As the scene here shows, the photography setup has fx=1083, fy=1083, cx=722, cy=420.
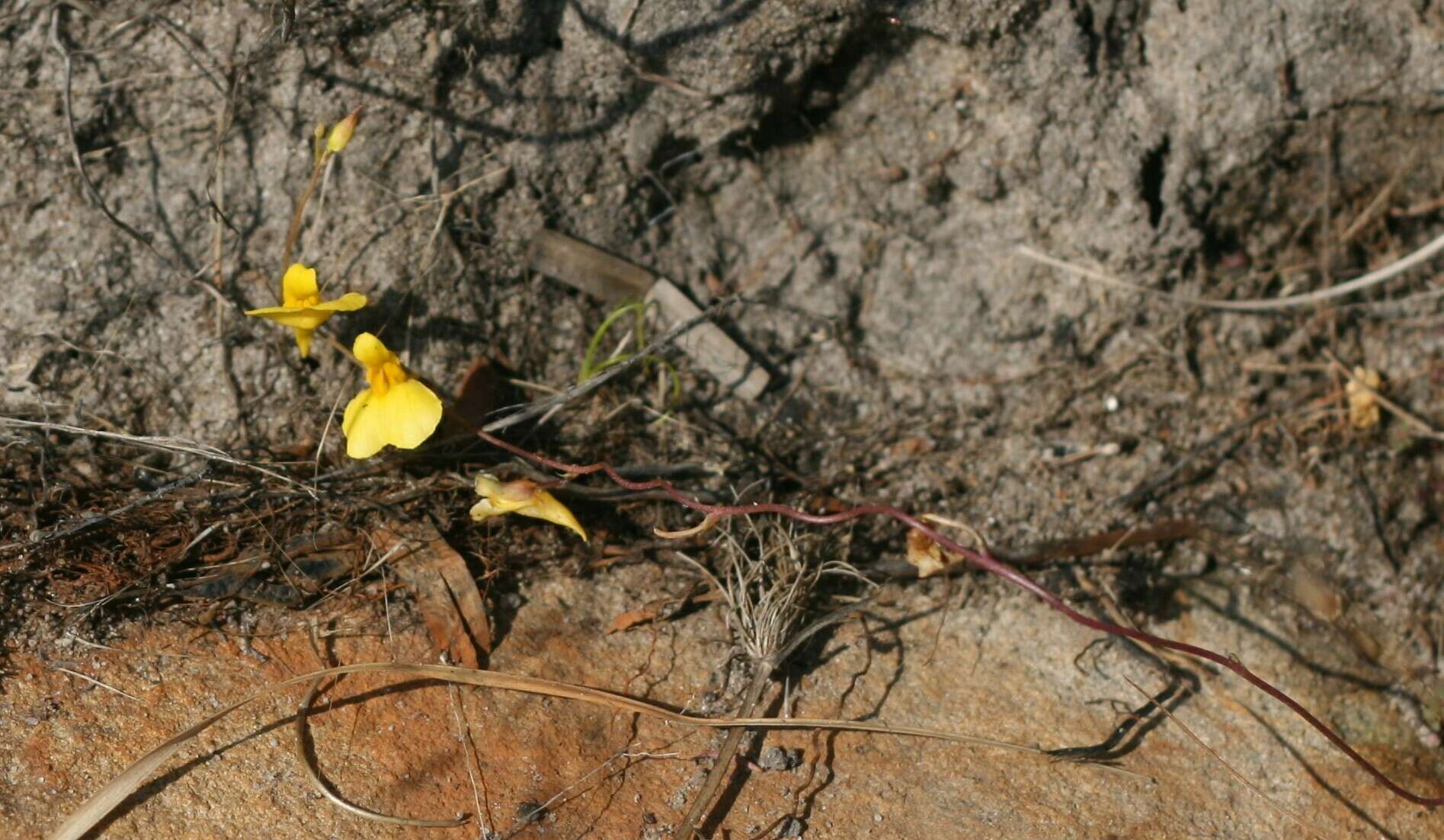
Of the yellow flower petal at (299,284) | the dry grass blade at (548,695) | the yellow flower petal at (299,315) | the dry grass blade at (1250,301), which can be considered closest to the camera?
the dry grass blade at (548,695)

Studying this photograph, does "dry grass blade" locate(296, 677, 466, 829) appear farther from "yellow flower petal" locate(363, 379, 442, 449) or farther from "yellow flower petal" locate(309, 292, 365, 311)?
"yellow flower petal" locate(309, 292, 365, 311)

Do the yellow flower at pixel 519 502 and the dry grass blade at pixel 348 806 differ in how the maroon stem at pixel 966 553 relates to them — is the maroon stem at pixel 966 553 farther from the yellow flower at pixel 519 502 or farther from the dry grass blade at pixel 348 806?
the dry grass blade at pixel 348 806

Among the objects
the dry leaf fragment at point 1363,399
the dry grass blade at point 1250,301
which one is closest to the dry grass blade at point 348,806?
the dry grass blade at point 1250,301

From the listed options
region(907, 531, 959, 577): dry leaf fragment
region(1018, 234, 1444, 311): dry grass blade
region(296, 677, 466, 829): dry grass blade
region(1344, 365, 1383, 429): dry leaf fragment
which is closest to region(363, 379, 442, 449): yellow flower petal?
region(296, 677, 466, 829): dry grass blade

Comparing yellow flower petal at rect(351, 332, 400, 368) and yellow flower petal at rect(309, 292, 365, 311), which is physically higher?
yellow flower petal at rect(309, 292, 365, 311)

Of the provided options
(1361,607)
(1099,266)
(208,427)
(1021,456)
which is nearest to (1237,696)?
(1361,607)

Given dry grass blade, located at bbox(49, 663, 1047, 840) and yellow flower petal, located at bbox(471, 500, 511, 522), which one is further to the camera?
yellow flower petal, located at bbox(471, 500, 511, 522)

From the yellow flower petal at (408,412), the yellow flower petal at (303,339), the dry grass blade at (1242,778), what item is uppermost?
the yellow flower petal at (303,339)

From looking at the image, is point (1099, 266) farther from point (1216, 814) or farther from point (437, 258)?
point (437, 258)
